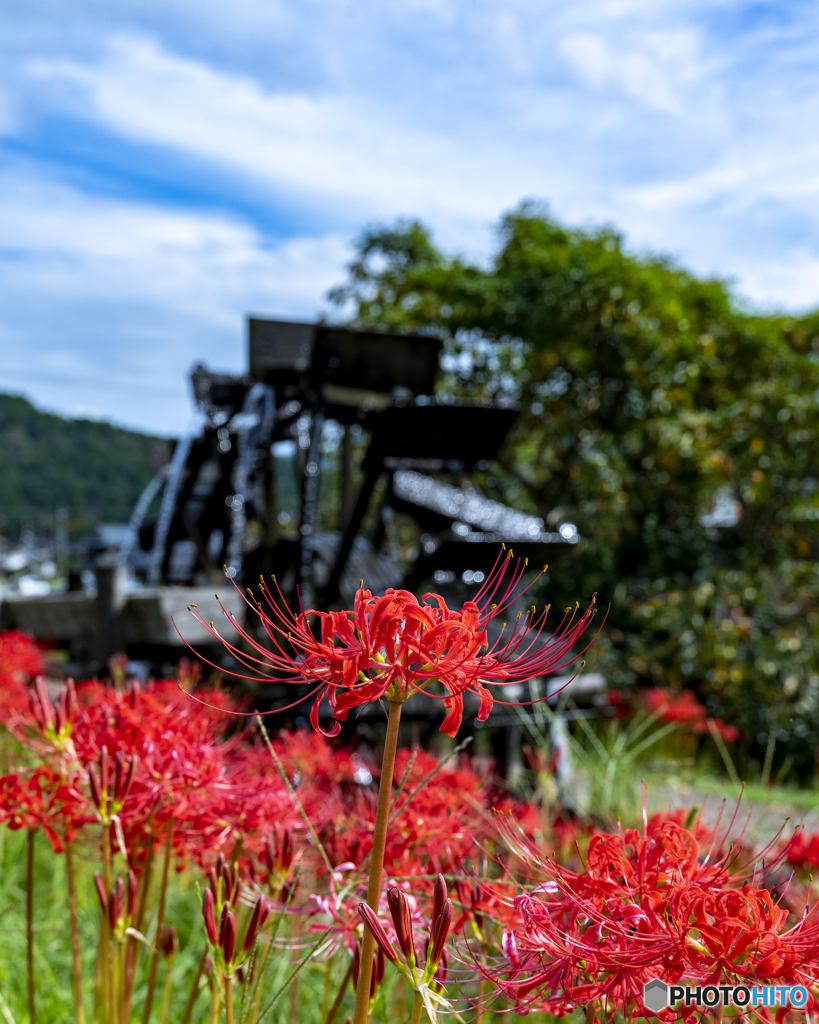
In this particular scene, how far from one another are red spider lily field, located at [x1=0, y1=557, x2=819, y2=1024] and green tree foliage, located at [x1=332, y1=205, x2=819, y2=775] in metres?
6.13

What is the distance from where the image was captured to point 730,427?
8.55m

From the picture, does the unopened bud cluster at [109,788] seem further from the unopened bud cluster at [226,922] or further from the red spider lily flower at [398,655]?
the red spider lily flower at [398,655]

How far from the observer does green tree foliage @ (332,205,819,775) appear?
25.8ft

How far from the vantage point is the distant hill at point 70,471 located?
211 feet

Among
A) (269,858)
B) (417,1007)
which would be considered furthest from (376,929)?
(269,858)

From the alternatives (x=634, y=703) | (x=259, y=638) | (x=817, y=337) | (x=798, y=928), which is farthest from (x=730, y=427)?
(x=798, y=928)

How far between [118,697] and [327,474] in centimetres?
1442

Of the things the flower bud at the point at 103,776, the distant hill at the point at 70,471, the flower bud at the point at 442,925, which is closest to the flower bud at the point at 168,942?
the flower bud at the point at 103,776

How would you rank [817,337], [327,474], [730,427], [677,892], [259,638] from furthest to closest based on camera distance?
[327,474], [817,337], [730,427], [259,638], [677,892]

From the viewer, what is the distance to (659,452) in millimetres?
8484

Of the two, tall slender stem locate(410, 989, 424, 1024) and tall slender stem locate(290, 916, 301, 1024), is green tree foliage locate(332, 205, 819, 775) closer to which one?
tall slender stem locate(290, 916, 301, 1024)

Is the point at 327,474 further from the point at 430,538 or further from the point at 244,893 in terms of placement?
the point at 244,893
